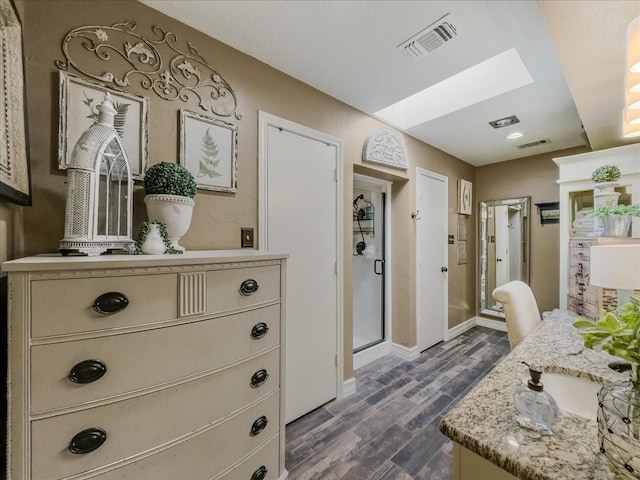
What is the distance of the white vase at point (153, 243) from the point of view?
1.07 m

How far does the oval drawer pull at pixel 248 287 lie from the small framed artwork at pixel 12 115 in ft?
2.67

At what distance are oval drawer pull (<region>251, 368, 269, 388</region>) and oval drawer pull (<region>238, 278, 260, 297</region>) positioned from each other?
387mm

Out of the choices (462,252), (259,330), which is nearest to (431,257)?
(462,252)

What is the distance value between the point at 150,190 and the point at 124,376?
30.4 inches

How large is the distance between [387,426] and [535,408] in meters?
1.47

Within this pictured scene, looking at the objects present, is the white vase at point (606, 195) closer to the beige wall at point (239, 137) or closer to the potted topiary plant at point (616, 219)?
the potted topiary plant at point (616, 219)

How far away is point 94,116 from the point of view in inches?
46.9

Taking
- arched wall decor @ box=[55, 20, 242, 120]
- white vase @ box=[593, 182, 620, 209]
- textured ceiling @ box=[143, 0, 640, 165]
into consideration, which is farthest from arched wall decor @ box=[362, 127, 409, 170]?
white vase @ box=[593, 182, 620, 209]

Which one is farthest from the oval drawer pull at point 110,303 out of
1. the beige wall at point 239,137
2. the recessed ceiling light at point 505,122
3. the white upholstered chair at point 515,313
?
the recessed ceiling light at point 505,122

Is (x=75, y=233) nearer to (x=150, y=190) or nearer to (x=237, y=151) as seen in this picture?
(x=150, y=190)

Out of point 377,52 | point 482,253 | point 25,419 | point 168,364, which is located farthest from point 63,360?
point 482,253

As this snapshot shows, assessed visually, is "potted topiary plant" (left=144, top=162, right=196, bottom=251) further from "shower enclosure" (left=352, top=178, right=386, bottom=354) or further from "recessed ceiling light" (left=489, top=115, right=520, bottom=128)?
"recessed ceiling light" (left=489, top=115, right=520, bottom=128)

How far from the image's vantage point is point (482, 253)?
4.00 metres

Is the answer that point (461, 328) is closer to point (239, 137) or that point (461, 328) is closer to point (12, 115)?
point (239, 137)
